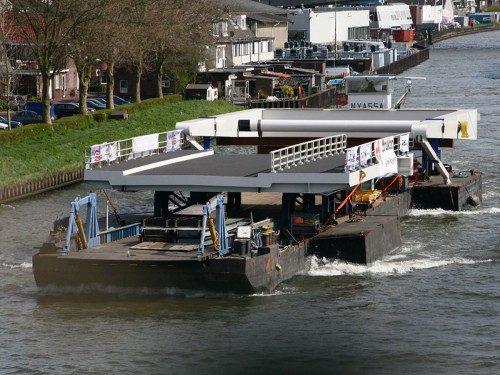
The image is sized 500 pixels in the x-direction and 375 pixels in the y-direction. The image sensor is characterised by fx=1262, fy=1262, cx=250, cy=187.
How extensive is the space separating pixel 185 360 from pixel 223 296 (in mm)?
5909

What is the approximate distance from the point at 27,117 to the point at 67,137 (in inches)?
505

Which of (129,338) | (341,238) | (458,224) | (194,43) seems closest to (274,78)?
(194,43)

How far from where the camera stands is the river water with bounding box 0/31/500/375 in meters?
33.3

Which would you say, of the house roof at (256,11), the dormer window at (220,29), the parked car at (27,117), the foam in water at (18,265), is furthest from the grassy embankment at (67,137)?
the house roof at (256,11)

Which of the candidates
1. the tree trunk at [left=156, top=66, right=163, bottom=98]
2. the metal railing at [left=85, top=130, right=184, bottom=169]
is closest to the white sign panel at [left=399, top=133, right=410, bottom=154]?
the metal railing at [left=85, top=130, right=184, bottom=169]

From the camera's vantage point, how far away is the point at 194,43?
11075 centimetres

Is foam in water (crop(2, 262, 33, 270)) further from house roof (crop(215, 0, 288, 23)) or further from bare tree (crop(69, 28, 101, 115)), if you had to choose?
house roof (crop(215, 0, 288, 23))

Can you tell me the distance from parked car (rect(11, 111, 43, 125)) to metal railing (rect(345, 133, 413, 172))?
4136cm

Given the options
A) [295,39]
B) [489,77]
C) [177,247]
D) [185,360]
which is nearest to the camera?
[185,360]

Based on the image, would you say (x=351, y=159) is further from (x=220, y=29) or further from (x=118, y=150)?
(x=220, y=29)

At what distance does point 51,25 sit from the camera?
3204 inches

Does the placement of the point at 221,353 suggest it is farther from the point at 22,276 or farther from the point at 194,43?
the point at 194,43

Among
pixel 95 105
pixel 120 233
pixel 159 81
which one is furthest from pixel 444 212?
pixel 159 81

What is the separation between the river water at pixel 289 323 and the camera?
33281 mm
